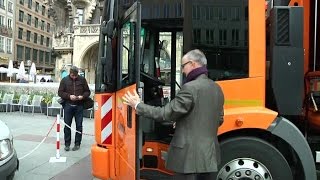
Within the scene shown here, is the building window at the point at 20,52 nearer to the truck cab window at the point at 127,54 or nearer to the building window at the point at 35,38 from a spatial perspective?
the building window at the point at 35,38

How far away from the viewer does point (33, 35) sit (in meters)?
79.4

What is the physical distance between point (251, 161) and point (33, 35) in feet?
263

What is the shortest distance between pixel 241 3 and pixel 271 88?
0.94 meters

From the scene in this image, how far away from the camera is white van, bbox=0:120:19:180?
15.2ft

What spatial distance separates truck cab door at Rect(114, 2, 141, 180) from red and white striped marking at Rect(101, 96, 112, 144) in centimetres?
20

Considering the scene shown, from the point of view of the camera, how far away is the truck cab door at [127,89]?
400 cm

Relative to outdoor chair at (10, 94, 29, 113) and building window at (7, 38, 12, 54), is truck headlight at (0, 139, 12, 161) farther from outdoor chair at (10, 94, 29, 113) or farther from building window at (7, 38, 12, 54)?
building window at (7, 38, 12, 54)

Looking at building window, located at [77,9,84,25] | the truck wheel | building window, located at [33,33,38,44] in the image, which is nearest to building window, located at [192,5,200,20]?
the truck wheel

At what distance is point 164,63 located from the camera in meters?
5.71

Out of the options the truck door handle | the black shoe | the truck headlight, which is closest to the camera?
the truck door handle

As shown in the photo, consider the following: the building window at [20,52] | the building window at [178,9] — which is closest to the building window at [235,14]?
the building window at [178,9]

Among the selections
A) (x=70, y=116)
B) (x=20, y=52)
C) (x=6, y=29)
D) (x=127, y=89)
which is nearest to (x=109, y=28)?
(x=127, y=89)

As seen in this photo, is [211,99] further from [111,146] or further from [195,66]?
[111,146]

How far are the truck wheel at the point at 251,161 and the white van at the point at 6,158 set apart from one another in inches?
93.2
